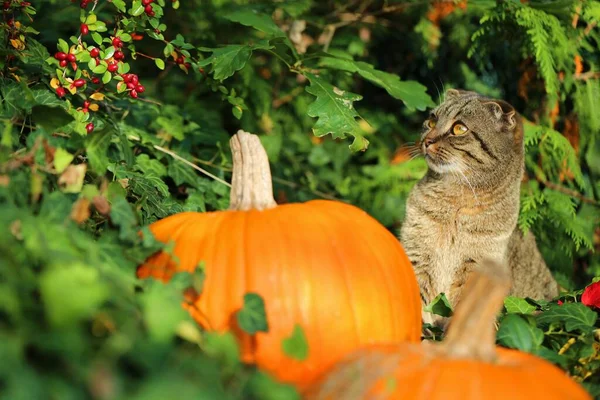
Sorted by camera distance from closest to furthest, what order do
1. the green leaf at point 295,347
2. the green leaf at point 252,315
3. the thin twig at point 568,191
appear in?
the green leaf at point 295,347 < the green leaf at point 252,315 < the thin twig at point 568,191

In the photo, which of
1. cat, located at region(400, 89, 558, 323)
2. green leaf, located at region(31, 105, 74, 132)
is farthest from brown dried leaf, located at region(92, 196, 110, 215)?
cat, located at region(400, 89, 558, 323)

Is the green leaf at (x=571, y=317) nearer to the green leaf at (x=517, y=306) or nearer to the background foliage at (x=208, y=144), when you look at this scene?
the background foliage at (x=208, y=144)

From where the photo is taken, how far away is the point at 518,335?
168 cm

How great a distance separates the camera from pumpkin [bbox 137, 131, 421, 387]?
5.17 feet

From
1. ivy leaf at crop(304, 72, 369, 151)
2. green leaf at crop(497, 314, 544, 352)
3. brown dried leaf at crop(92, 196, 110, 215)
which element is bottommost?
green leaf at crop(497, 314, 544, 352)

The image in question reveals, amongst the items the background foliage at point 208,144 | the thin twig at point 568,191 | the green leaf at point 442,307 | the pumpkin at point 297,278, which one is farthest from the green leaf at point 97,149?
the thin twig at point 568,191

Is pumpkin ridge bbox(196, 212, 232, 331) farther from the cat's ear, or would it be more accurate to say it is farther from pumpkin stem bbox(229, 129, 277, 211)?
the cat's ear

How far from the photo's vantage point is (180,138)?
2955mm

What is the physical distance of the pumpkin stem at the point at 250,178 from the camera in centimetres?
188

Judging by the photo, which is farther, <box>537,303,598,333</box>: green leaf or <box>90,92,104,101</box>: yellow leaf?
<box>90,92,104,101</box>: yellow leaf

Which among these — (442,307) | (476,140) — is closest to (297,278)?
(442,307)

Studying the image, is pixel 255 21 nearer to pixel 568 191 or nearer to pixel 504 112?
pixel 504 112

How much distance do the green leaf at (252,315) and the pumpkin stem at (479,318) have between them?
1.30 feet

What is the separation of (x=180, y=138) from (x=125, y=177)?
2.44 ft
